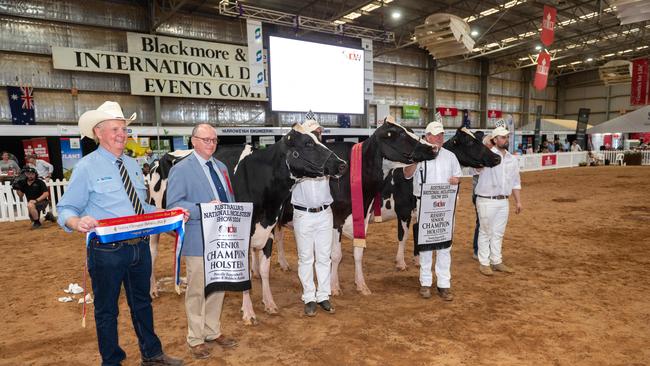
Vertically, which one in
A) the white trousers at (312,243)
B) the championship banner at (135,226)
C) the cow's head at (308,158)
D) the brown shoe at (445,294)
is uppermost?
the cow's head at (308,158)

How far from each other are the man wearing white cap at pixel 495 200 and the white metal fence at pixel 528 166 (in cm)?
1192

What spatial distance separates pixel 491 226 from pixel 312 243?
296cm

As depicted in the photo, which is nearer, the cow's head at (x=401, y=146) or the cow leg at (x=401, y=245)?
the cow's head at (x=401, y=146)

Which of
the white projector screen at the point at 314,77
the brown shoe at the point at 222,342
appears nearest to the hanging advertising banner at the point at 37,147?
the white projector screen at the point at 314,77

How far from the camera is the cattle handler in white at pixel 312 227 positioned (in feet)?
13.3

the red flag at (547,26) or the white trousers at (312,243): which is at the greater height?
the red flag at (547,26)

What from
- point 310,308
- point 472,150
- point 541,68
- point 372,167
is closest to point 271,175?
point 372,167

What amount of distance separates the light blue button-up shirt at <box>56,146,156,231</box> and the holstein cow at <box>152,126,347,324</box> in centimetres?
154

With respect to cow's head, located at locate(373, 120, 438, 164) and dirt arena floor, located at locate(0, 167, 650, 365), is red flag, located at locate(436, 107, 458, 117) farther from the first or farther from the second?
cow's head, located at locate(373, 120, 438, 164)

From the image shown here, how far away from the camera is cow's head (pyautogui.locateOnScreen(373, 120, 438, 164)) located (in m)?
4.45

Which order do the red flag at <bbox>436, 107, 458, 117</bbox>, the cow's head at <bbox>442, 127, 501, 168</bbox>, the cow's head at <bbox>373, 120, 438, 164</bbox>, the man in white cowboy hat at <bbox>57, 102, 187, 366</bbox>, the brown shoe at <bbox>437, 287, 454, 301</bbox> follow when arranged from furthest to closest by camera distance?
the red flag at <bbox>436, 107, 458, 117</bbox>
the cow's head at <bbox>442, 127, 501, 168</bbox>
the brown shoe at <bbox>437, 287, 454, 301</bbox>
the cow's head at <bbox>373, 120, 438, 164</bbox>
the man in white cowboy hat at <bbox>57, 102, 187, 366</bbox>

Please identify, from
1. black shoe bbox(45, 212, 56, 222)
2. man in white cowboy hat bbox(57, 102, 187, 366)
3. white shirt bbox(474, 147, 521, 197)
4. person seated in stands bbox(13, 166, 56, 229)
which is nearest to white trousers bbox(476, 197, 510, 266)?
white shirt bbox(474, 147, 521, 197)

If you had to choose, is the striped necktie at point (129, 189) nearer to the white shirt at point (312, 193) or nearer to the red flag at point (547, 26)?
the white shirt at point (312, 193)

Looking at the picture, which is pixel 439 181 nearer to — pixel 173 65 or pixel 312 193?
pixel 312 193
